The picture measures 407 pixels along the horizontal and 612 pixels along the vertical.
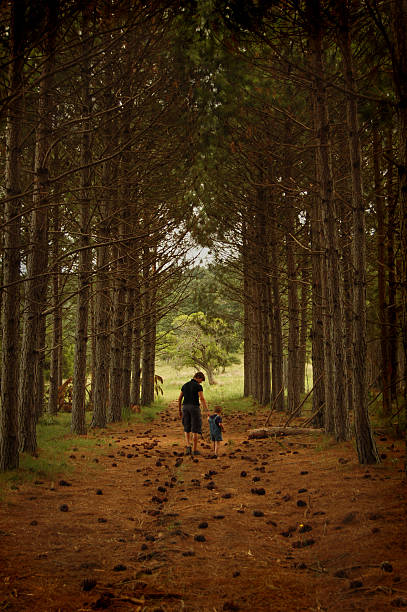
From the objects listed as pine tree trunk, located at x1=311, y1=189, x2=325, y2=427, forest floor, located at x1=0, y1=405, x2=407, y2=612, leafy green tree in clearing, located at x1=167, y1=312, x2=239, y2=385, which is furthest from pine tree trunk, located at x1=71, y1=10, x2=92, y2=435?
leafy green tree in clearing, located at x1=167, y1=312, x2=239, y2=385

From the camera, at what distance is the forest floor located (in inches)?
140

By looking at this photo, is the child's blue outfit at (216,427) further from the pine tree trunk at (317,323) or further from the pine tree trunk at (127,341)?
the pine tree trunk at (127,341)

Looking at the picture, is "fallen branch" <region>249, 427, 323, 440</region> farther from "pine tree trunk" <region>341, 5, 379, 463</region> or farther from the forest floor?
"pine tree trunk" <region>341, 5, 379, 463</region>

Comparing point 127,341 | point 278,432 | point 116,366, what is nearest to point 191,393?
point 278,432

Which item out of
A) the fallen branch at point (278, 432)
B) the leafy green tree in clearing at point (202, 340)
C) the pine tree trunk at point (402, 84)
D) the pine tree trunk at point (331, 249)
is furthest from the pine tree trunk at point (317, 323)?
the leafy green tree in clearing at point (202, 340)

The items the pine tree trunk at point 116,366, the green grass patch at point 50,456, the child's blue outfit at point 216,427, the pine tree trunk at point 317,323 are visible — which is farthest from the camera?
the pine tree trunk at point 116,366

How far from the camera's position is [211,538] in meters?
5.05

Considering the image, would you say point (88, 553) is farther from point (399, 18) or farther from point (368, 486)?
point (399, 18)

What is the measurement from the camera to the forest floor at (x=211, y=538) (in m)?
3.56

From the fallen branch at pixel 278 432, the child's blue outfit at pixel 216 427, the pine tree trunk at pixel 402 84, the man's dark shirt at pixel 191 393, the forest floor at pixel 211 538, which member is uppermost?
the pine tree trunk at pixel 402 84

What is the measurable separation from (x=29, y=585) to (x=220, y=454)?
7.35m

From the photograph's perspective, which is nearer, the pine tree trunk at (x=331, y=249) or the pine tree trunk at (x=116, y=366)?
the pine tree trunk at (x=331, y=249)

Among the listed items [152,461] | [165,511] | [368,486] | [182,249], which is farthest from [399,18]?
[182,249]

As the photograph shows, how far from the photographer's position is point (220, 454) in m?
10.7
